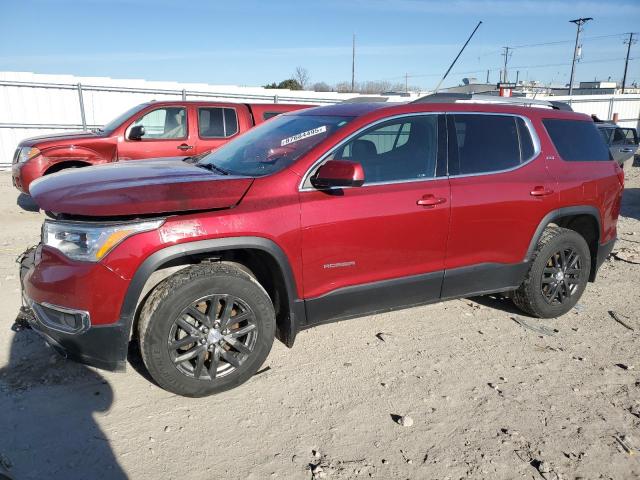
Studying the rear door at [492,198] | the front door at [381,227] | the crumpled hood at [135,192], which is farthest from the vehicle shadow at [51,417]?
the rear door at [492,198]

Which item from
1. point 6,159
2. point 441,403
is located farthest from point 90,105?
point 441,403

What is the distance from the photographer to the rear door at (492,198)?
3627 millimetres

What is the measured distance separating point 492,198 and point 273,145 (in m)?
1.68

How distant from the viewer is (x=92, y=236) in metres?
2.63

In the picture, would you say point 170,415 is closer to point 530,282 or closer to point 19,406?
point 19,406

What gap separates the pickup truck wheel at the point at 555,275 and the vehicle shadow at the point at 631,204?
5.25 meters

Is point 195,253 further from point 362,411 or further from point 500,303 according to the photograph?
point 500,303

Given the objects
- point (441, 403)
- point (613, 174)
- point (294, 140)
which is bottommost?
point (441, 403)

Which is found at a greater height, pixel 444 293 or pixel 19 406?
pixel 444 293

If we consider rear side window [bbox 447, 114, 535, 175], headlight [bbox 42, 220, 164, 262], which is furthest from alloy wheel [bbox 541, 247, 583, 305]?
headlight [bbox 42, 220, 164, 262]

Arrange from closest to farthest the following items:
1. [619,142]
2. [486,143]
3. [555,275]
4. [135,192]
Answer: [135,192]
[486,143]
[555,275]
[619,142]

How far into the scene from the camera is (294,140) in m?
3.46

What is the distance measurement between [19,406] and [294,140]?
2.39 metres

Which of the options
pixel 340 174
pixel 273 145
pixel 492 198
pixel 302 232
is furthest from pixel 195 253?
pixel 492 198
